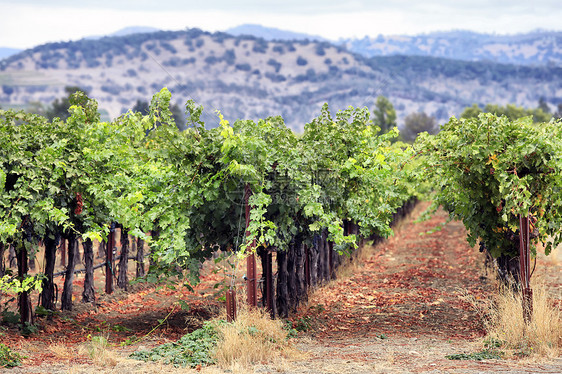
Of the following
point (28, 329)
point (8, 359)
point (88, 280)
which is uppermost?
point (8, 359)

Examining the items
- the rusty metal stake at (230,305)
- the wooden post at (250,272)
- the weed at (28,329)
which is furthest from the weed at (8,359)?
the wooden post at (250,272)

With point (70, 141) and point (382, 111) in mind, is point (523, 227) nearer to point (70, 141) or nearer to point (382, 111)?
point (70, 141)

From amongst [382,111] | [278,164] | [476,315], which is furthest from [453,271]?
[382,111]

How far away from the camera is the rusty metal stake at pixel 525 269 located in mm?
9848

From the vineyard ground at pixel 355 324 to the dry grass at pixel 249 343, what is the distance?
0.26 meters

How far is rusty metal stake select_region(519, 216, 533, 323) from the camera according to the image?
9848 millimetres

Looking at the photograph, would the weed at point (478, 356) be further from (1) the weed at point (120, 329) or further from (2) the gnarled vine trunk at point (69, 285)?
(2) the gnarled vine trunk at point (69, 285)

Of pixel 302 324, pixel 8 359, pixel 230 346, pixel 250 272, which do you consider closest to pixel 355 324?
pixel 302 324

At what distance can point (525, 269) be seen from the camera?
10281 mm

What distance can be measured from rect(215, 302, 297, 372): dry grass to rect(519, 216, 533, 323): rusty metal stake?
3.82m

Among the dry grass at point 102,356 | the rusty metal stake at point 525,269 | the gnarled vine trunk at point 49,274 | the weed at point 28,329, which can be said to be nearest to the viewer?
the dry grass at point 102,356

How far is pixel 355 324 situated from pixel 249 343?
4355 millimetres

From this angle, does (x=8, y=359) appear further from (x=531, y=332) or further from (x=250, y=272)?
(x=531, y=332)

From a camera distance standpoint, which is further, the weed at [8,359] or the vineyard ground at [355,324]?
the weed at [8,359]
